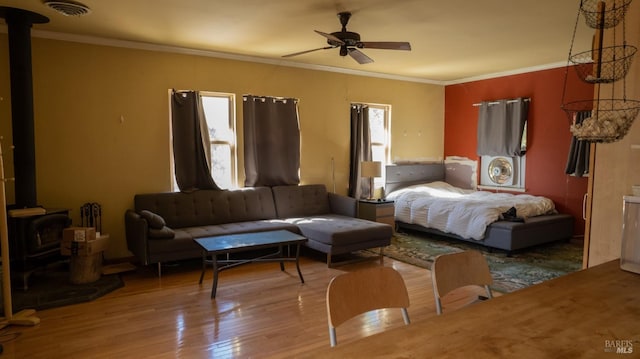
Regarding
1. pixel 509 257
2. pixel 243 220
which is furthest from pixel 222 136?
pixel 509 257

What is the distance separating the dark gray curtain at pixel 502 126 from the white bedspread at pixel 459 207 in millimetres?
738

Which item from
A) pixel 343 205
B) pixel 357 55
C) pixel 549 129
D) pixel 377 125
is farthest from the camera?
pixel 377 125

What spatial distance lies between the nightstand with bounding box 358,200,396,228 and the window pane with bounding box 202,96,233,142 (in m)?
2.12

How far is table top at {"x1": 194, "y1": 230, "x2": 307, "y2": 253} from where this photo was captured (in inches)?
146

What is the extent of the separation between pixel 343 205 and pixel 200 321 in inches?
120

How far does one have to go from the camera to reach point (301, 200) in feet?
19.3

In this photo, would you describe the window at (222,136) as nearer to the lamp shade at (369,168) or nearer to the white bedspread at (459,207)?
the lamp shade at (369,168)

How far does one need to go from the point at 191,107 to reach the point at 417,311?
3606mm

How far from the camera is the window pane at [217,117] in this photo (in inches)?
215

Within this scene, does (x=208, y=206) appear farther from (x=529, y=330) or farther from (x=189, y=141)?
(x=529, y=330)

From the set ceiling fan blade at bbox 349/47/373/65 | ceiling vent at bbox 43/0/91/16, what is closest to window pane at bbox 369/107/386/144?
ceiling fan blade at bbox 349/47/373/65

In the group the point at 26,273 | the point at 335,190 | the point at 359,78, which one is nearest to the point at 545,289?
the point at 26,273

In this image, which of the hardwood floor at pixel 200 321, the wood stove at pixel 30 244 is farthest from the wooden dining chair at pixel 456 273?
the wood stove at pixel 30 244

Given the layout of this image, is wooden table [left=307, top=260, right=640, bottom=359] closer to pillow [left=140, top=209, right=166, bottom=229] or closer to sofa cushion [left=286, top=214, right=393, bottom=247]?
sofa cushion [left=286, top=214, right=393, bottom=247]
